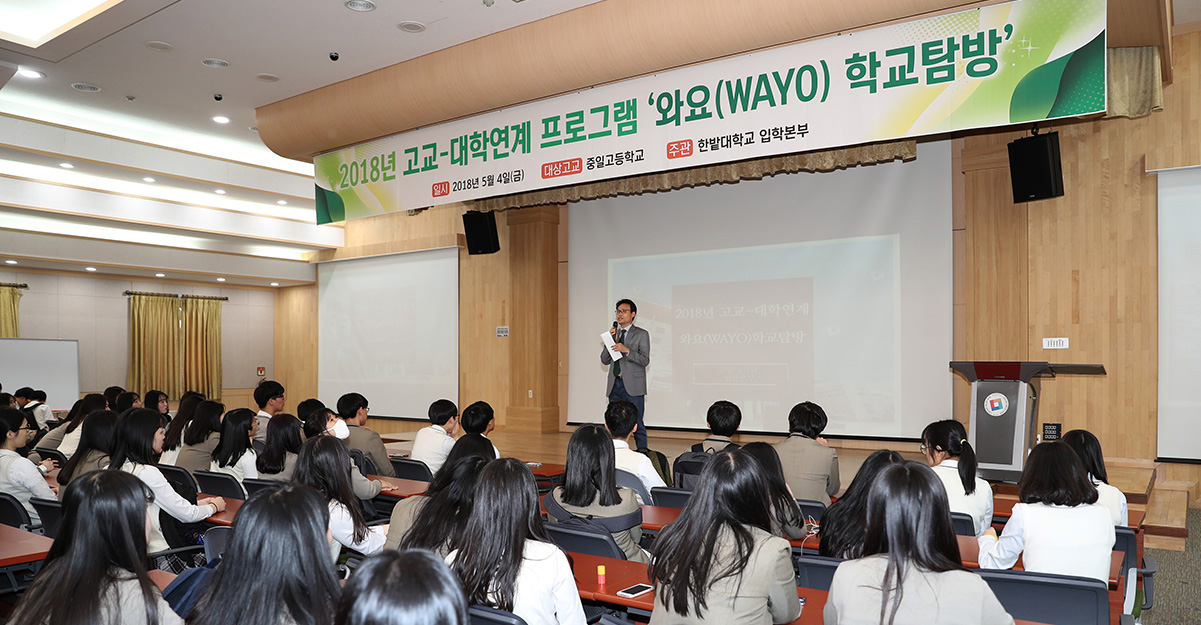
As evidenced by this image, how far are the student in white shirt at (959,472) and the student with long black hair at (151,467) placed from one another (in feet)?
10.8

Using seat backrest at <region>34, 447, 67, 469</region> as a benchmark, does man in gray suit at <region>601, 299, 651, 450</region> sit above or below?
above

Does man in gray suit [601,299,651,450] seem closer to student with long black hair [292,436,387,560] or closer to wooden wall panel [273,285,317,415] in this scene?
student with long black hair [292,436,387,560]

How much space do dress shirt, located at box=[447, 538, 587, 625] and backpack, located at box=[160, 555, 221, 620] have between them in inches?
31.5

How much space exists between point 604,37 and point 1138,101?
4.15m

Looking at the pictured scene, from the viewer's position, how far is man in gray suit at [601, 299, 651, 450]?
7.18 meters

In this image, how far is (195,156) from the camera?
1007cm

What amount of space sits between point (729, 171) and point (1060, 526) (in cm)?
617

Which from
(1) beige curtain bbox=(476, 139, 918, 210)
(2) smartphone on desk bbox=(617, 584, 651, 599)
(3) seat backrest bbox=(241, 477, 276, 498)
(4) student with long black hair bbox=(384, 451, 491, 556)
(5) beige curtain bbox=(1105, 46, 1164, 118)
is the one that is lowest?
(3) seat backrest bbox=(241, 477, 276, 498)

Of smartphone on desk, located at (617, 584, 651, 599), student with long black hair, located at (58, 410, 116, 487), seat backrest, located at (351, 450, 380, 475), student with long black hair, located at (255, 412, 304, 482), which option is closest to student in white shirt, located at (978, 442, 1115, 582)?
smartphone on desk, located at (617, 584, 651, 599)

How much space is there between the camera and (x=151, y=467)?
140 inches

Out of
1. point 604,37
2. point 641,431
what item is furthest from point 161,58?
point 641,431

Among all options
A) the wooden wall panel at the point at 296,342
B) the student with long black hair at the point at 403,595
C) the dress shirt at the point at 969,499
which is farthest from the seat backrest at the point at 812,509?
the wooden wall panel at the point at 296,342

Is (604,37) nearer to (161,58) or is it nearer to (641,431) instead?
(641,431)

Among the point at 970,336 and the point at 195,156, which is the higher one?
the point at 195,156
